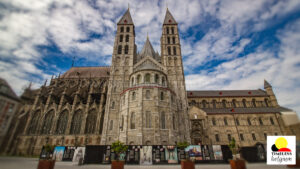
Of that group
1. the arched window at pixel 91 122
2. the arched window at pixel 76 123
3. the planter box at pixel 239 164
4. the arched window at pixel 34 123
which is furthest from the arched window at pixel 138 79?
the arched window at pixel 34 123

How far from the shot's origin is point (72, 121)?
30672mm

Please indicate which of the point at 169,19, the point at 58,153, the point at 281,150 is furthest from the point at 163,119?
the point at 169,19

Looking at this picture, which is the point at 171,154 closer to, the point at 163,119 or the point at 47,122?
the point at 163,119

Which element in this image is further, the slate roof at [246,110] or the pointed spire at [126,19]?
the pointed spire at [126,19]

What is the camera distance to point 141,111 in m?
21.6

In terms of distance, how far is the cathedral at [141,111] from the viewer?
886 inches

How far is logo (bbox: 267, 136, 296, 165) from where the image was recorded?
10453 mm

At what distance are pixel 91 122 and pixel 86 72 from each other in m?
20.9

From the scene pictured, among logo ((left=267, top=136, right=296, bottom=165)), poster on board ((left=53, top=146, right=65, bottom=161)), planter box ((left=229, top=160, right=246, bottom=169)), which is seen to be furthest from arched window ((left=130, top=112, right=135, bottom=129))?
logo ((left=267, top=136, right=296, bottom=165))

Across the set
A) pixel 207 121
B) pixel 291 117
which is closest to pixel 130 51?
pixel 207 121

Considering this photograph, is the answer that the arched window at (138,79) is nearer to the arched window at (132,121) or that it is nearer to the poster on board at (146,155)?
the arched window at (132,121)

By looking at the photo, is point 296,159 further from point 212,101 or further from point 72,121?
point 72,121

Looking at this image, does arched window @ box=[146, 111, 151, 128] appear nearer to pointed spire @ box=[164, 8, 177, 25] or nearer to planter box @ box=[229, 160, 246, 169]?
planter box @ box=[229, 160, 246, 169]

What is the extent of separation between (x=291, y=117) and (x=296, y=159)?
6437 millimetres
